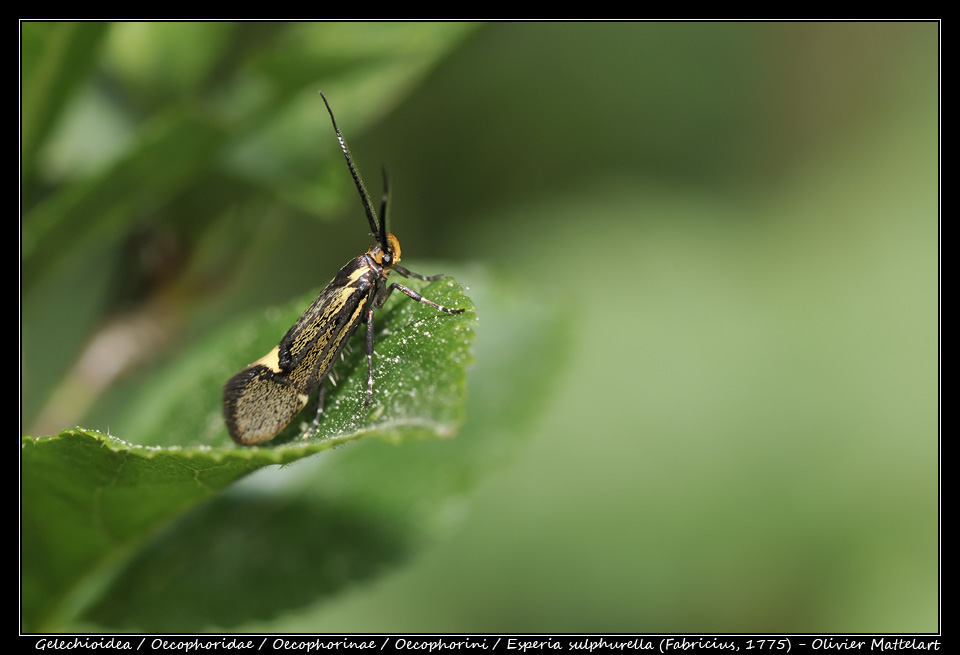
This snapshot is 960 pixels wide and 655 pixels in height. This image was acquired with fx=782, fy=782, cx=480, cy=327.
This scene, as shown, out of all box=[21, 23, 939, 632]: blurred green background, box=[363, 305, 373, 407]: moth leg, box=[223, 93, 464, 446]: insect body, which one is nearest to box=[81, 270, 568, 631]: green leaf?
box=[21, 23, 939, 632]: blurred green background

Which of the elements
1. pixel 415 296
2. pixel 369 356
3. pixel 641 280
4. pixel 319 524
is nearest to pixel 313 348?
pixel 369 356

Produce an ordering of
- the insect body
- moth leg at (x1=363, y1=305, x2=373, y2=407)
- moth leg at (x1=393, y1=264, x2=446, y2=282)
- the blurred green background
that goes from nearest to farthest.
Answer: moth leg at (x1=363, y1=305, x2=373, y2=407)
the insect body
moth leg at (x1=393, y1=264, x2=446, y2=282)
the blurred green background

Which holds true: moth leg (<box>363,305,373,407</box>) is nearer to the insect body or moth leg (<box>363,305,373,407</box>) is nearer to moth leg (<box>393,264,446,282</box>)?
the insect body

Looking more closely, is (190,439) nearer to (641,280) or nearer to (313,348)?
(313,348)

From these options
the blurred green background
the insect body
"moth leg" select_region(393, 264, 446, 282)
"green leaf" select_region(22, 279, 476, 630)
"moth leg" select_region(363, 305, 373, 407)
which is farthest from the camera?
the blurred green background

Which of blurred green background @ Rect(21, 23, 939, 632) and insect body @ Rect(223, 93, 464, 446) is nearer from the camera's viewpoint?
insect body @ Rect(223, 93, 464, 446)

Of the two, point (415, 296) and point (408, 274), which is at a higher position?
point (415, 296)

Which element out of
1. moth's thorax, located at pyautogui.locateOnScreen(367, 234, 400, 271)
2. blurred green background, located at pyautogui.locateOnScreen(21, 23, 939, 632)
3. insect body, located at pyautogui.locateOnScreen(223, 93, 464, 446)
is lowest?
blurred green background, located at pyautogui.locateOnScreen(21, 23, 939, 632)

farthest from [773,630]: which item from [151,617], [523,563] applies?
[151,617]
